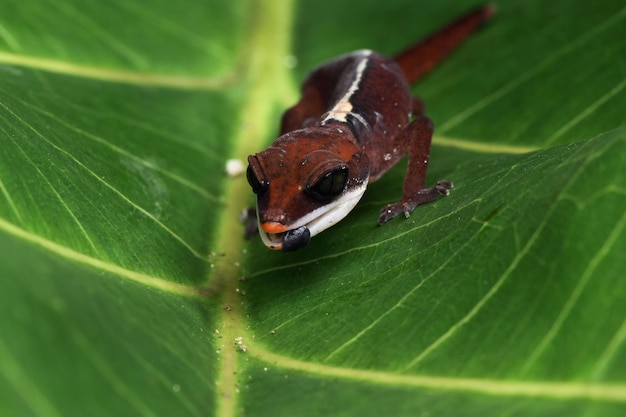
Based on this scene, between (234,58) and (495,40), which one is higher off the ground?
(234,58)

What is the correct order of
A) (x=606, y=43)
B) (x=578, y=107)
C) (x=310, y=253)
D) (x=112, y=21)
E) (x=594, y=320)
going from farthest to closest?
(x=112, y=21), (x=606, y=43), (x=578, y=107), (x=310, y=253), (x=594, y=320)

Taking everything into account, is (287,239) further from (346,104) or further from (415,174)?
(346,104)

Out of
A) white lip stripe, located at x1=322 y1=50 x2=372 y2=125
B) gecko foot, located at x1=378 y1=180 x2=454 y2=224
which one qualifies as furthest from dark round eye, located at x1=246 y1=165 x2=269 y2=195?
white lip stripe, located at x1=322 y1=50 x2=372 y2=125

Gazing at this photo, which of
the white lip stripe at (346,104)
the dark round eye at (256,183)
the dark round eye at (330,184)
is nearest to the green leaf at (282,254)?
the dark round eye at (330,184)

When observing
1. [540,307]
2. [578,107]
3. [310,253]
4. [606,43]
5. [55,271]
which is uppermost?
[606,43]

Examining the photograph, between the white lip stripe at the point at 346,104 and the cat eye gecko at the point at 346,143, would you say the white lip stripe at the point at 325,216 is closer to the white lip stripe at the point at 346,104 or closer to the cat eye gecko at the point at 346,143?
the cat eye gecko at the point at 346,143

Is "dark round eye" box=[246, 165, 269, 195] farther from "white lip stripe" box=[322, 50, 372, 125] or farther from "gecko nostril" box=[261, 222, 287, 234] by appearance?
"white lip stripe" box=[322, 50, 372, 125]

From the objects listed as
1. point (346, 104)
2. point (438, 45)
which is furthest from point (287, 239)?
point (438, 45)

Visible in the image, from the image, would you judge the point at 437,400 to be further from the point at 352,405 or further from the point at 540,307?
the point at 540,307

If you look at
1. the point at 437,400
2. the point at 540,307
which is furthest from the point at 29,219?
the point at 540,307
